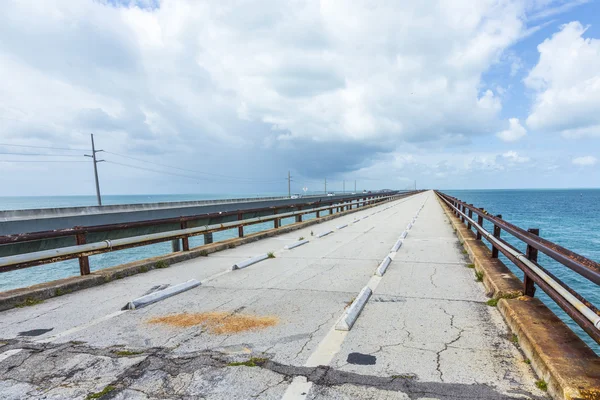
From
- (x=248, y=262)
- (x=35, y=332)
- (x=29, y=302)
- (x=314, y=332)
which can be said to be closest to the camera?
(x=314, y=332)

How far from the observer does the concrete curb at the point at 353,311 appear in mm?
4578

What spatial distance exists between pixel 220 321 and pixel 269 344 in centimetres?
106

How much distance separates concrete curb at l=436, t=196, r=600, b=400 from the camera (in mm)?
2916

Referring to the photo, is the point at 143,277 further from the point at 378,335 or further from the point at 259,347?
the point at 378,335

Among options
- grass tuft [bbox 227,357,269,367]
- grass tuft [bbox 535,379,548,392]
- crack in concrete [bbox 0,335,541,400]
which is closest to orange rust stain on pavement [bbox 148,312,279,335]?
crack in concrete [bbox 0,335,541,400]

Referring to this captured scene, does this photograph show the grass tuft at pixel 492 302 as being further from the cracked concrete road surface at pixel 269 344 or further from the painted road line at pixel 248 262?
the painted road line at pixel 248 262

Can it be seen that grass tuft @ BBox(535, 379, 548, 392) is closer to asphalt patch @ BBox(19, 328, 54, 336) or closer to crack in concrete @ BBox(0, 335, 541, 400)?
crack in concrete @ BBox(0, 335, 541, 400)

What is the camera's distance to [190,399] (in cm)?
305

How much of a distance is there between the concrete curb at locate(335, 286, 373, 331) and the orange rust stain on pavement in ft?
2.94

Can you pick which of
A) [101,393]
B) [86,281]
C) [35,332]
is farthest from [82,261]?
[101,393]

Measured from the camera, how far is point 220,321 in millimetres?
4910

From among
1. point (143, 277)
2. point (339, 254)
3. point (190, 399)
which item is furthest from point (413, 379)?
point (339, 254)

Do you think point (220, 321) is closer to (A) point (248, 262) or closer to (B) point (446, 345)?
(B) point (446, 345)

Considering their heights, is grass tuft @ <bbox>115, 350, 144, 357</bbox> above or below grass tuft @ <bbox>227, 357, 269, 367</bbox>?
above
